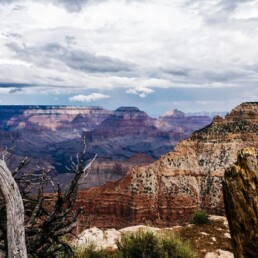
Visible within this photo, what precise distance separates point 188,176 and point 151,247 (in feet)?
304

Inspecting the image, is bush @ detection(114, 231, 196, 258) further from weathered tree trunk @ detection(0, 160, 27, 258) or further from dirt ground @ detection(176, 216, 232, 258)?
weathered tree trunk @ detection(0, 160, 27, 258)

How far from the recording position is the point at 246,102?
386 ft

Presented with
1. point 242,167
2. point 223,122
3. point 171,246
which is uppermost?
point 223,122

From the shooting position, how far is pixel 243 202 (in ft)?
26.0

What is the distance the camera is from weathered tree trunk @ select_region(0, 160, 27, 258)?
6.08 m

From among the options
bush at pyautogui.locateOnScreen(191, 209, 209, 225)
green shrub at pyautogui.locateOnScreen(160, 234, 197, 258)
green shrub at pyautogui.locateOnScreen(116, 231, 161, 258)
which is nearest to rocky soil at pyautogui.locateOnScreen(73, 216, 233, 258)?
bush at pyautogui.locateOnScreen(191, 209, 209, 225)

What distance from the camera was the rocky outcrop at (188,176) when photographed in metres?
101

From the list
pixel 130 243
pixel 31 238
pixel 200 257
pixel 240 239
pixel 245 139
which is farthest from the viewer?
pixel 245 139

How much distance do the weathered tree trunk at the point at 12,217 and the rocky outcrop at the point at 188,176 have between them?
92.1m

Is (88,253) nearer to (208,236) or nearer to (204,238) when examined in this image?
(204,238)

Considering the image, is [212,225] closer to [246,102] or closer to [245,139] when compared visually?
[245,139]

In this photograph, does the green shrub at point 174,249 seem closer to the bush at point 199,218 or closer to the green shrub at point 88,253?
the green shrub at point 88,253

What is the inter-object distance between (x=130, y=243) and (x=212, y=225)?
24.5 feet

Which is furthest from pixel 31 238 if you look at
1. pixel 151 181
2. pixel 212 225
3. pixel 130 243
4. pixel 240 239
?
pixel 151 181
